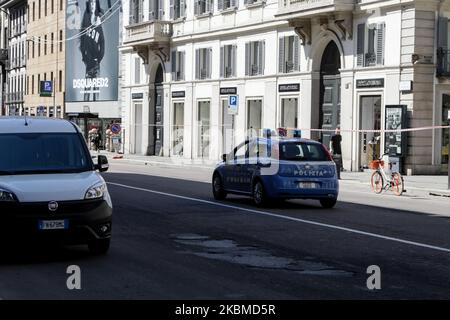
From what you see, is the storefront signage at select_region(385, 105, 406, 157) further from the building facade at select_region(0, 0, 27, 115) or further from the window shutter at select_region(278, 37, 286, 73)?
the building facade at select_region(0, 0, 27, 115)

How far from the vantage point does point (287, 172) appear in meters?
19.7

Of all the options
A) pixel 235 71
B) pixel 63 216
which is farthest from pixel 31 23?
pixel 63 216

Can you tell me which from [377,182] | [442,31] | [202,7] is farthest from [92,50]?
[377,182]

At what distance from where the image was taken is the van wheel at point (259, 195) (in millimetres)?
19791

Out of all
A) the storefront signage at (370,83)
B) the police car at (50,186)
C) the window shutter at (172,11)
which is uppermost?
the window shutter at (172,11)

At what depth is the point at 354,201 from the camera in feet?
75.5

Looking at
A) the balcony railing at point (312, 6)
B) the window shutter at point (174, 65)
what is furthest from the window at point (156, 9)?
the balcony railing at point (312, 6)

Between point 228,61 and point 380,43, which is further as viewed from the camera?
point 228,61

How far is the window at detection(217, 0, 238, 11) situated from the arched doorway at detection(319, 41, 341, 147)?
8071 millimetres

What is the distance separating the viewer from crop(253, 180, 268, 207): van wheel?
19.8 meters

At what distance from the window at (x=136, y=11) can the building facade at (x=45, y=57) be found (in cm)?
1643

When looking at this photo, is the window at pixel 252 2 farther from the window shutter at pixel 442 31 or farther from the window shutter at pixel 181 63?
the window shutter at pixel 442 31

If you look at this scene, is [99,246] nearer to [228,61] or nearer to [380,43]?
[380,43]

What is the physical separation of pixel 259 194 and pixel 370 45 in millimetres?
18764
